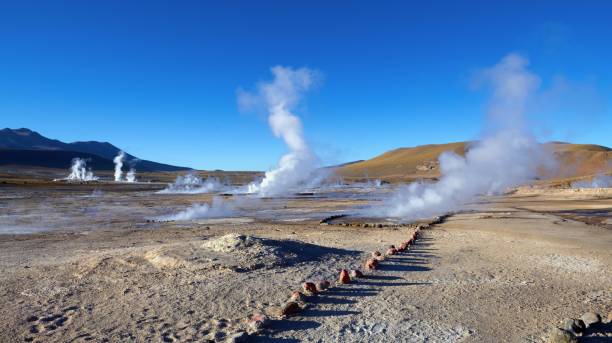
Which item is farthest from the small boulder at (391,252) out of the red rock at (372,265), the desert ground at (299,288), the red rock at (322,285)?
the red rock at (322,285)

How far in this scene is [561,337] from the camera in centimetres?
662

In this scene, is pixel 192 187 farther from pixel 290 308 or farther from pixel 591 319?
pixel 591 319

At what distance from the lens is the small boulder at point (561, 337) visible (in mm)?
6605

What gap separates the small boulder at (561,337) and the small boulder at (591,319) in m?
0.98

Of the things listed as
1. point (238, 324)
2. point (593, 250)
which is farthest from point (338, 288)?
point (593, 250)

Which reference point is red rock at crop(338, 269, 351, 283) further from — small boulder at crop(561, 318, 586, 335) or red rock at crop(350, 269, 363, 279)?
small boulder at crop(561, 318, 586, 335)

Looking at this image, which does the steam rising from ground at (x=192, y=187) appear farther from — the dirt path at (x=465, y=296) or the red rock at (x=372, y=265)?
the red rock at (x=372, y=265)

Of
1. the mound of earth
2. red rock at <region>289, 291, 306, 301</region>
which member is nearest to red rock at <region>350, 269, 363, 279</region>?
the mound of earth

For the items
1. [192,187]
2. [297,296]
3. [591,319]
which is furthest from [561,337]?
[192,187]

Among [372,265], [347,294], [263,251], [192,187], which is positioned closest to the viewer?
[347,294]

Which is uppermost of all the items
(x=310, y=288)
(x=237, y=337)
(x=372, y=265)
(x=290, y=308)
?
(x=372, y=265)

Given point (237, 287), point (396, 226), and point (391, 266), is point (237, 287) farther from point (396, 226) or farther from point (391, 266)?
point (396, 226)

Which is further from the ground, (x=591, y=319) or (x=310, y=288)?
(x=310, y=288)

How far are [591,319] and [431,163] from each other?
151 metres
